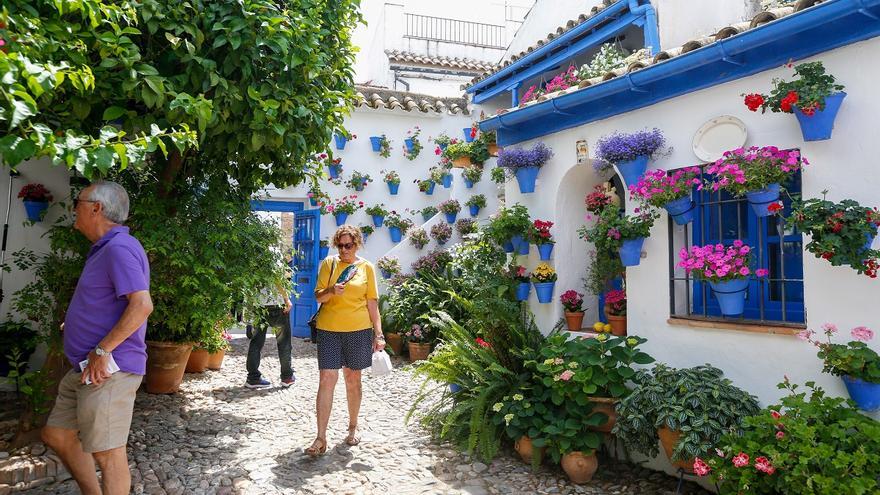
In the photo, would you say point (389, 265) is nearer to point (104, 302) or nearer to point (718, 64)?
point (718, 64)

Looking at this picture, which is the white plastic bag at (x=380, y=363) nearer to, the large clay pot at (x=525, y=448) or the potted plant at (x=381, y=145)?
the large clay pot at (x=525, y=448)

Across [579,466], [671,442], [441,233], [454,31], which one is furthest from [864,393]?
[454,31]

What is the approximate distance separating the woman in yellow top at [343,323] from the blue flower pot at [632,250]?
6.51ft

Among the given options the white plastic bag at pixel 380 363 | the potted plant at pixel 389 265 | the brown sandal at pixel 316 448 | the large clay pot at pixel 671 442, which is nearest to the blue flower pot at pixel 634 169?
the large clay pot at pixel 671 442

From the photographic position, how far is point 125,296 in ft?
9.15

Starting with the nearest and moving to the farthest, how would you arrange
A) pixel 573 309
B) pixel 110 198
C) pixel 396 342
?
pixel 110 198 → pixel 573 309 → pixel 396 342

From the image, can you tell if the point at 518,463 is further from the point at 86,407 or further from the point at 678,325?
the point at 86,407

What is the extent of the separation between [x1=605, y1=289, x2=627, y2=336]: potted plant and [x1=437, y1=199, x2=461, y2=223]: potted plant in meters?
5.36

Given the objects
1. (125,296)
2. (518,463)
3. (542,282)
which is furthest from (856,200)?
(125,296)

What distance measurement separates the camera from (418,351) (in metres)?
8.14

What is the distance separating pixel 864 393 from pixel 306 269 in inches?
338

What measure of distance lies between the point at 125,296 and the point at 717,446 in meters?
3.50

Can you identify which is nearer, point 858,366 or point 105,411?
point 105,411

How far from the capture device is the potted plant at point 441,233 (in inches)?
395
